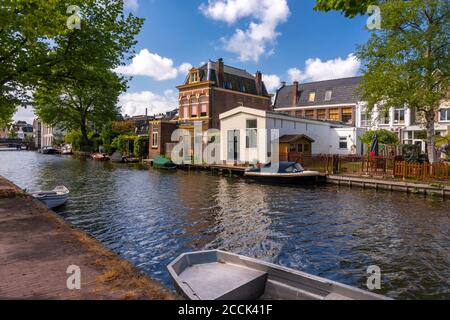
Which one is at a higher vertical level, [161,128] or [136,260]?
[161,128]

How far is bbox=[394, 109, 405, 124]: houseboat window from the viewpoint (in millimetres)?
40812

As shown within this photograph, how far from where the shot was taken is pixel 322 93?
169 ft

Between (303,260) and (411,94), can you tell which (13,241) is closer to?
(303,260)

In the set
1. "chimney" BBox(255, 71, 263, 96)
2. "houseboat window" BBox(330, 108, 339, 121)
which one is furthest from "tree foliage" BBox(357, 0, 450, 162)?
"chimney" BBox(255, 71, 263, 96)

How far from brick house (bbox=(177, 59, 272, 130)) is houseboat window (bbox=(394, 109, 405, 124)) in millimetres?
21843

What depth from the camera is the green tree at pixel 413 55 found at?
22.5 meters

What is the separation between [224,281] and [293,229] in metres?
7.14

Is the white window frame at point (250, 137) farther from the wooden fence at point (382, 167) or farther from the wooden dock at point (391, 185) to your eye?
→ the wooden dock at point (391, 185)

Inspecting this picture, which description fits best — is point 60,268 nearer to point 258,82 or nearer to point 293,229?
point 293,229

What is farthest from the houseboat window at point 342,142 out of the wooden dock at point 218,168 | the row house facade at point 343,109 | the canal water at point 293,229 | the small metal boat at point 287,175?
the canal water at point 293,229

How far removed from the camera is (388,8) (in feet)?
73.4

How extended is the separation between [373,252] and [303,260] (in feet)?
7.95

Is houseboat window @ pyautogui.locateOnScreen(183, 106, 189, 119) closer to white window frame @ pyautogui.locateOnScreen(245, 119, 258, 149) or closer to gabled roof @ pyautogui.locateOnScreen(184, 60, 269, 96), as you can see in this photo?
gabled roof @ pyautogui.locateOnScreen(184, 60, 269, 96)
